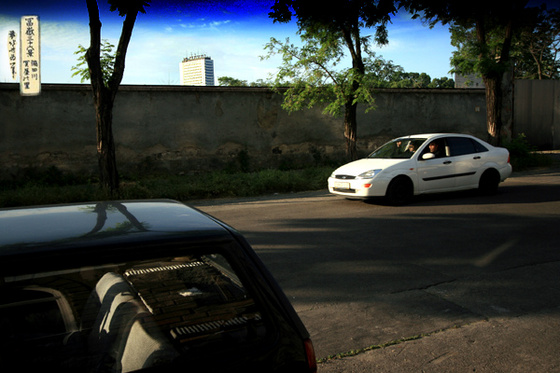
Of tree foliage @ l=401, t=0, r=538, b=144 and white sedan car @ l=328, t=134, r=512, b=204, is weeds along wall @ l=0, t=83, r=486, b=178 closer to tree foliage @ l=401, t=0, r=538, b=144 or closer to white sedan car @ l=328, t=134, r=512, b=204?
tree foliage @ l=401, t=0, r=538, b=144

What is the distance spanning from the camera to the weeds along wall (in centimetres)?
1512

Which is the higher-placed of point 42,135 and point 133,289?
point 42,135

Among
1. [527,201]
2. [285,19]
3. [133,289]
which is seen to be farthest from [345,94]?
[133,289]

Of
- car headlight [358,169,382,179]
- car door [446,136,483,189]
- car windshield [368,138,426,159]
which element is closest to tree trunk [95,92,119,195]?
car headlight [358,169,382,179]

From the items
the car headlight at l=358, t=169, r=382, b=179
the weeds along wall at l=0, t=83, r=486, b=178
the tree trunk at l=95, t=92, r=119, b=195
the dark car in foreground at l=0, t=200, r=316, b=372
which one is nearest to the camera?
the dark car in foreground at l=0, t=200, r=316, b=372

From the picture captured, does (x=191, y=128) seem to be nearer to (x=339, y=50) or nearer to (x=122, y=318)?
(x=339, y=50)

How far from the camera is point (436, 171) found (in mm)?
10797

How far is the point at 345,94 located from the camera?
15.4 metres

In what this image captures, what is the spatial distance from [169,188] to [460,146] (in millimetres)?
7341

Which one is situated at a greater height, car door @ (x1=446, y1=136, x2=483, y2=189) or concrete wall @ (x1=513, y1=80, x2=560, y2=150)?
concrete wall @ (x1=513, y1=80, x2=560, y2=150)

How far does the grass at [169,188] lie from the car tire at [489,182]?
4.34 m

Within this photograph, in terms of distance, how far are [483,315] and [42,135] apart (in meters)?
14.6

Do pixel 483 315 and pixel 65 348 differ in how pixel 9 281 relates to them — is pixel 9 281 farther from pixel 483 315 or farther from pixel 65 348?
pixel 483 315

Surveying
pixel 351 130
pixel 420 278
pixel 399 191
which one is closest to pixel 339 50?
pixel 351 130
